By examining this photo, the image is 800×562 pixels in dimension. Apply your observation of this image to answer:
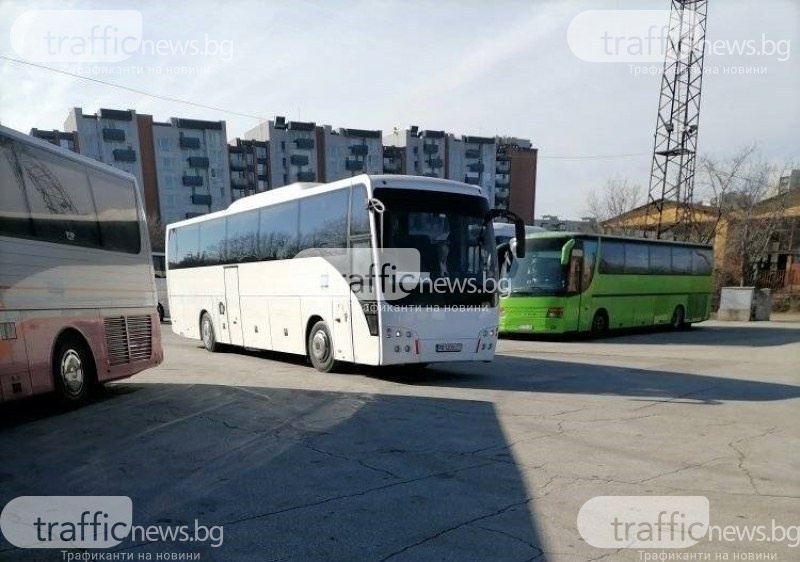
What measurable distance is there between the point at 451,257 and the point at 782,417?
16.9 ft

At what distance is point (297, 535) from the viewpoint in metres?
3.61

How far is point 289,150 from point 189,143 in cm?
1447

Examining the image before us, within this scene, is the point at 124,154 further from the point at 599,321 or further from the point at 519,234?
the point at 519,234

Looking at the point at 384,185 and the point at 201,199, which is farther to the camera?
the point at 201,199

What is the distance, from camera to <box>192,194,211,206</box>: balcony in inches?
2931

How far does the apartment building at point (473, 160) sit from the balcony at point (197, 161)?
3954 cm

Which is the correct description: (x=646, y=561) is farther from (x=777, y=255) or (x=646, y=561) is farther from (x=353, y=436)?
(x=777, y=255)

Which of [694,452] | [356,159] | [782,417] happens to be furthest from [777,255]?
[356,159]

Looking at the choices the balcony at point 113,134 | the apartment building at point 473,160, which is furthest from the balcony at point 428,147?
the balcony at point 113,134

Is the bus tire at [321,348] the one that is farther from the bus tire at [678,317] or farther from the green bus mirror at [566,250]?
the bus tire at [678,317]

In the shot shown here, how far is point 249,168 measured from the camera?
8169 cm

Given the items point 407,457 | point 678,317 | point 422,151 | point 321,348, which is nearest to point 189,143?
point 422,151

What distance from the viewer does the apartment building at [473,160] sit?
→ 92375 mm

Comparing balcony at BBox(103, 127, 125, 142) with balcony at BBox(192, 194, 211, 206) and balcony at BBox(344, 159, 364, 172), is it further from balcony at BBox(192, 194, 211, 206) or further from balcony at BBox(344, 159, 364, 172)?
balcony at BBox(344, 159, 364, 172)
